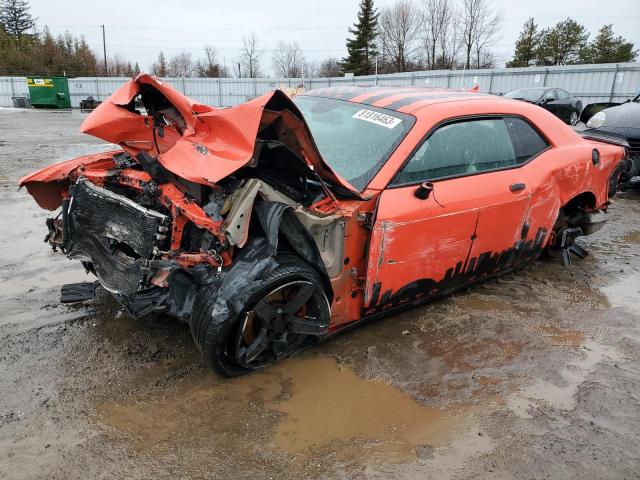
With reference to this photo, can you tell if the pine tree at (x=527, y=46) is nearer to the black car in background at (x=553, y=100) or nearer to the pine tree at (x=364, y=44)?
the pine tree at (x=364, y=44)

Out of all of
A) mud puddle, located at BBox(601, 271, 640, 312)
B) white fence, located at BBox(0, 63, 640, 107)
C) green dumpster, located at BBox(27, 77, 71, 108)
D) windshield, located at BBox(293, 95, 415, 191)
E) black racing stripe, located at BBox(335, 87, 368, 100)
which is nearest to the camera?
windshield, located at BBox(293, 95, 415, 191)

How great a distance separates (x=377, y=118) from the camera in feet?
10.4

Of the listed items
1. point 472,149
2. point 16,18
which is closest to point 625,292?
point 472,149

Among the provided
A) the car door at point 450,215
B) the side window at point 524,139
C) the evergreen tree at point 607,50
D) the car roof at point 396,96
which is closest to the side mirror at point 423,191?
the car door at point 450,215

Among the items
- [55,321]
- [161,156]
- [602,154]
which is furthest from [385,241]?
[602,154]

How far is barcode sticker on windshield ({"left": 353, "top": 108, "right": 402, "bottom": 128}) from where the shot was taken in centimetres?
306

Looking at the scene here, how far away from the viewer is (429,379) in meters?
2.76

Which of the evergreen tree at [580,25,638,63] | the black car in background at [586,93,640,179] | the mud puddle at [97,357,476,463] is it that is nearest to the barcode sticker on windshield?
the mud puddle at [97,357,476,463]

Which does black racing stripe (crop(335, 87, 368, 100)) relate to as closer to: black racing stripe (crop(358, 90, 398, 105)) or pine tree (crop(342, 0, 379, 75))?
black racing stripe (crop(358, 90, 398, 105))

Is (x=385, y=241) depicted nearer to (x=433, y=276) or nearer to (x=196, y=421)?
(x=433, y=276)

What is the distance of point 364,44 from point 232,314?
53.0 meters

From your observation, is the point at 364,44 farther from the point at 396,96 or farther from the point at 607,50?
the point at 396,96

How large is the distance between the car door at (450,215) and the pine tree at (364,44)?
49.7 m

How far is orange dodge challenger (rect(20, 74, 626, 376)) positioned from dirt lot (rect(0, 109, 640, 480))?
0.81ft
